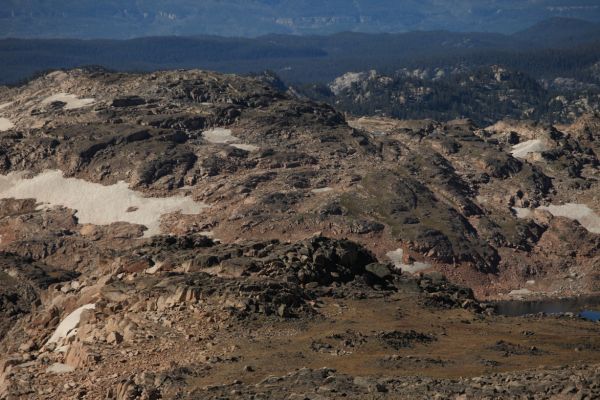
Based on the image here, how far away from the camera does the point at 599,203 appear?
156 m

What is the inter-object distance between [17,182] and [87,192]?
961 cm

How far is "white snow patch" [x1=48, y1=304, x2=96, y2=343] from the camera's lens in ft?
212

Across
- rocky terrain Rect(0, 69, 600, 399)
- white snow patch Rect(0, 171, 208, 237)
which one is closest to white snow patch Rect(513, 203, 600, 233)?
rocky terrain Rect(0, 69, 600, 399)

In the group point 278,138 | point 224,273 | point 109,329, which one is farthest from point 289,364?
point 278,138

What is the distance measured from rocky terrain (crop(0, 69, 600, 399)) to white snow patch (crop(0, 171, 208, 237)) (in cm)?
29

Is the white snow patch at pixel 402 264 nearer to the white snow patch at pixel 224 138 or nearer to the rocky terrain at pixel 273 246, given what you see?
the rocky terrain at pixel 273 246

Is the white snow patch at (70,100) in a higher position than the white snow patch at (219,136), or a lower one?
higher

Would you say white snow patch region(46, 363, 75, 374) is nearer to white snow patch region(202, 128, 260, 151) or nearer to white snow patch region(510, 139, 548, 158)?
white snow patch region(202, 128, 260, 151)

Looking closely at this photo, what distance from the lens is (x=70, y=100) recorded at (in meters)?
174

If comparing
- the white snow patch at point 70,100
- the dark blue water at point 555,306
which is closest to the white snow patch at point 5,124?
the white snow patch at point 70,100

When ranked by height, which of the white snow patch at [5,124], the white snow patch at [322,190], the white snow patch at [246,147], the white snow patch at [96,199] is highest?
the white snow patch at [246,147]

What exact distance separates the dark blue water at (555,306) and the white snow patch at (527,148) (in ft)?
153

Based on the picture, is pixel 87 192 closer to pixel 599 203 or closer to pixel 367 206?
pixel 367 206

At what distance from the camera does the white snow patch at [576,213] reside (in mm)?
150875
